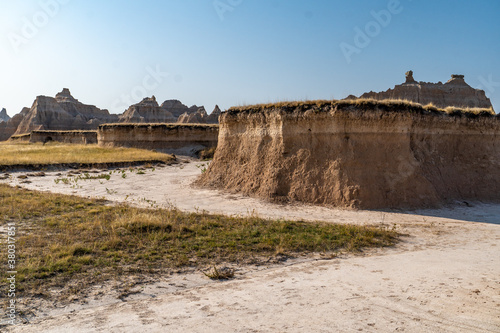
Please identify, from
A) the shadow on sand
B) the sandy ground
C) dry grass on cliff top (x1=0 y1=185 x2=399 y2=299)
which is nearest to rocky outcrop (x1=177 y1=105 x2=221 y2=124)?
dry grass on cliff top (x1=0 y1=185 x2=399 y2=299)

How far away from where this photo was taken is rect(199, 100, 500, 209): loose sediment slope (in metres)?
12.8

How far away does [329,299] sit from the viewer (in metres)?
5.29

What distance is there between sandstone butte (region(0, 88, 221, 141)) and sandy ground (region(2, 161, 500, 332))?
64038 millimetres

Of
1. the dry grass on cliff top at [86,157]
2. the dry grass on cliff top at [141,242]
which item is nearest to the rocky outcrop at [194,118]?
the dry grass on cliff top at [86,157]

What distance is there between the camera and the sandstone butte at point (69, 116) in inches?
2886

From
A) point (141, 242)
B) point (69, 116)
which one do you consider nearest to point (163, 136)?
point (141, 242)

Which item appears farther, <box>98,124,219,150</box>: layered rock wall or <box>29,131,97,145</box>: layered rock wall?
<box>29,131,97,145</box>: layered rock wall

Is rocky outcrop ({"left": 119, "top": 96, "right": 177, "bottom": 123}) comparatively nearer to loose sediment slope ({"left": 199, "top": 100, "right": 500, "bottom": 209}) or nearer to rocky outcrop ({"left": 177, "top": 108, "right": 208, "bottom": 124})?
rocky outcrop ({"left": 177, "top": 108, "right": 208, "bottom": 124})

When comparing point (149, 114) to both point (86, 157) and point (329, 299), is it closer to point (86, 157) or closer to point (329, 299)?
point (86, 157)

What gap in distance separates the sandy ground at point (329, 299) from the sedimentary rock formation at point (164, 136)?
30.0m

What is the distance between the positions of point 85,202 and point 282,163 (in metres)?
7.59

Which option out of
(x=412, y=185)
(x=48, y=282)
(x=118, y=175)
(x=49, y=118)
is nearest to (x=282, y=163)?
(x=412, y=185)

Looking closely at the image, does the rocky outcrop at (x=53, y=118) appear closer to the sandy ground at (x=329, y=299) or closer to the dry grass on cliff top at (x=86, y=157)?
the dry grass on cliff top at (x=86, y=157)

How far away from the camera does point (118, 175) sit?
2250 centimetres
